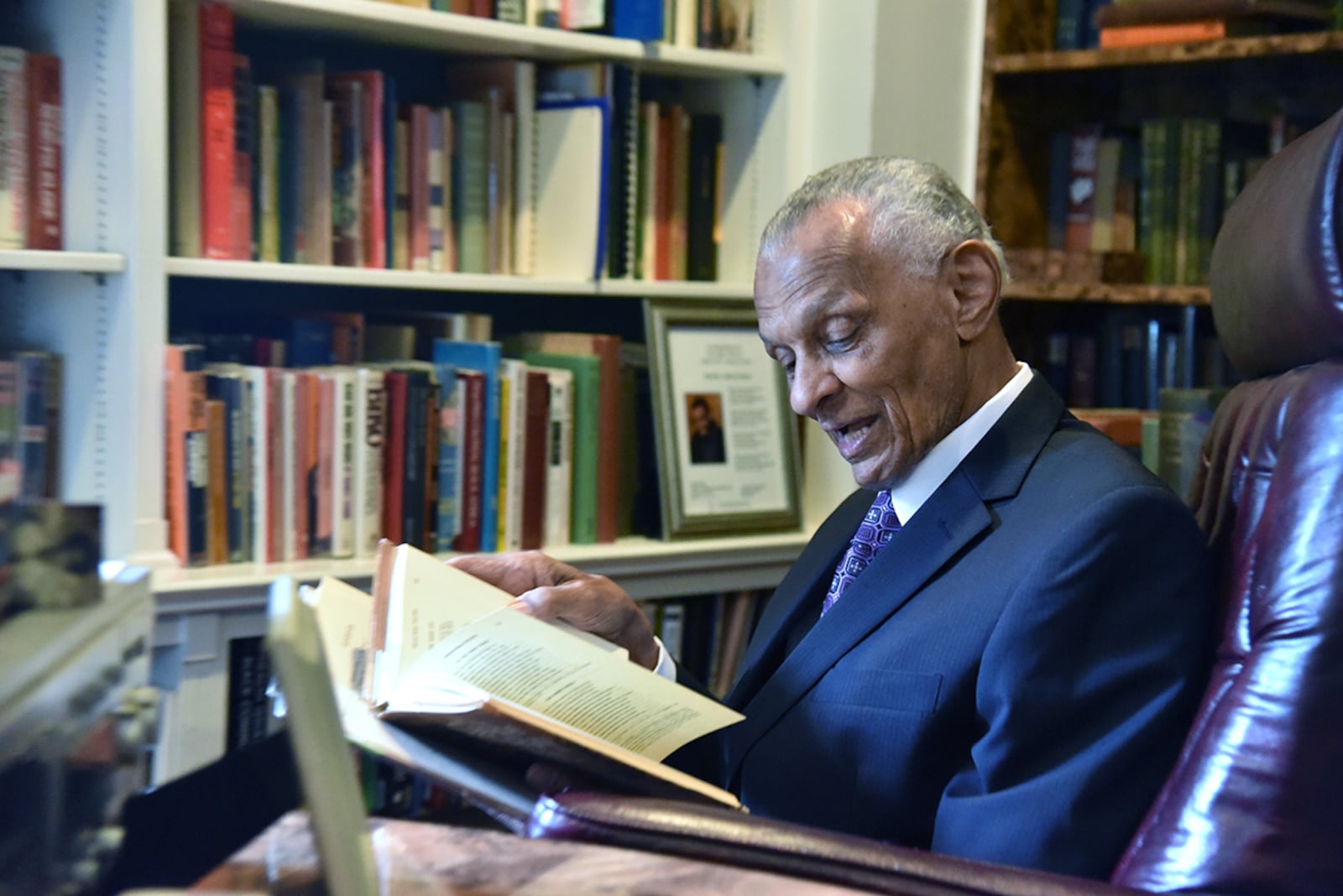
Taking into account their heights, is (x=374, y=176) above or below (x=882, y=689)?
above

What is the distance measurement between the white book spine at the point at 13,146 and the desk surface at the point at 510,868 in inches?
45.0

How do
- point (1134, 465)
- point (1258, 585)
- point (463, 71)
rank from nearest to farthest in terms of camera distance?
point (1258, 585), point (1134, 465), point (463, 71)

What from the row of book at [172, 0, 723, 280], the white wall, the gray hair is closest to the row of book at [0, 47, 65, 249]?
the row of book at [172, 0, 723, 280]

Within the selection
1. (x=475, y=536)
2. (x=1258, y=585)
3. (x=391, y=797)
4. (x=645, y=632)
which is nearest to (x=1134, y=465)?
(x=1258, y=585)

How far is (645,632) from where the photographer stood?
4.77 feet

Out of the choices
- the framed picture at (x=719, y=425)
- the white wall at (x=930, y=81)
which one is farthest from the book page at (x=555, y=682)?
the white wall at (x=930, y=81)

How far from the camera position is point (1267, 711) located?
99 cm

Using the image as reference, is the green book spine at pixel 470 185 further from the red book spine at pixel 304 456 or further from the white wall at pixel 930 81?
the white wall at pixel 930 81

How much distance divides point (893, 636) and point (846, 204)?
0.43m

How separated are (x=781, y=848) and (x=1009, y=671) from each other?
0.29m

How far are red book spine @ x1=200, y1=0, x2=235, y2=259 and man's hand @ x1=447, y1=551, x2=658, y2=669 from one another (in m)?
0.69

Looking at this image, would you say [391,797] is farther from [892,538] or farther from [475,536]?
[892,538]

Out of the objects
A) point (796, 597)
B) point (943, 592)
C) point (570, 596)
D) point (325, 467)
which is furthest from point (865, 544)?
point (325, 467)

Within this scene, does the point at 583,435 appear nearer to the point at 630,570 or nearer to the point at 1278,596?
the point at 630,570
